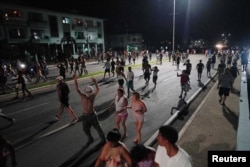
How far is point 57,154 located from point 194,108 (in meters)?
6.71

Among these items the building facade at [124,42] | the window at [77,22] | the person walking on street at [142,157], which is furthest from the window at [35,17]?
the person walking on street at [142,157]

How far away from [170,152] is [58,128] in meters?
5.89

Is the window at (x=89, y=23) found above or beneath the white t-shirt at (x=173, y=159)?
above

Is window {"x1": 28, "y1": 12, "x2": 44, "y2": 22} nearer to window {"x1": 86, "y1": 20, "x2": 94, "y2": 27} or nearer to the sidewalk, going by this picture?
window {"x1": 86, "y1": 20, "x2": 94, "y2": 27}

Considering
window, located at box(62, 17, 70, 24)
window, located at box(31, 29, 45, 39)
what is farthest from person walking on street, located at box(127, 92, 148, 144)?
window, located at box(62, 17, 70, 24)

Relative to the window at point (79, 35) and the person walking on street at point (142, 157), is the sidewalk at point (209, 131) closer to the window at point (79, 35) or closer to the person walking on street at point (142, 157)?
the person walking on street at point (142, 157)

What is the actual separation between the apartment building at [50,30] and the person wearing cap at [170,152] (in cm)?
3558

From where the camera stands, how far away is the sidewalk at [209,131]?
6.04m

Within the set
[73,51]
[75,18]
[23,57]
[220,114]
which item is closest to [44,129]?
[220,114]

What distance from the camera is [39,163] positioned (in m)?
5.81

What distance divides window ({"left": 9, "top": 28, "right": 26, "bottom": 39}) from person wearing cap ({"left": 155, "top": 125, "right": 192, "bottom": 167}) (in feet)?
132

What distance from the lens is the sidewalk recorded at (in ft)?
19.8

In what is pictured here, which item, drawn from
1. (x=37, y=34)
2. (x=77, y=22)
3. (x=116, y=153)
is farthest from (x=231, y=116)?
(x=77, y=22)

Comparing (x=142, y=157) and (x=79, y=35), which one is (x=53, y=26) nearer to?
(x=79, y=35)
